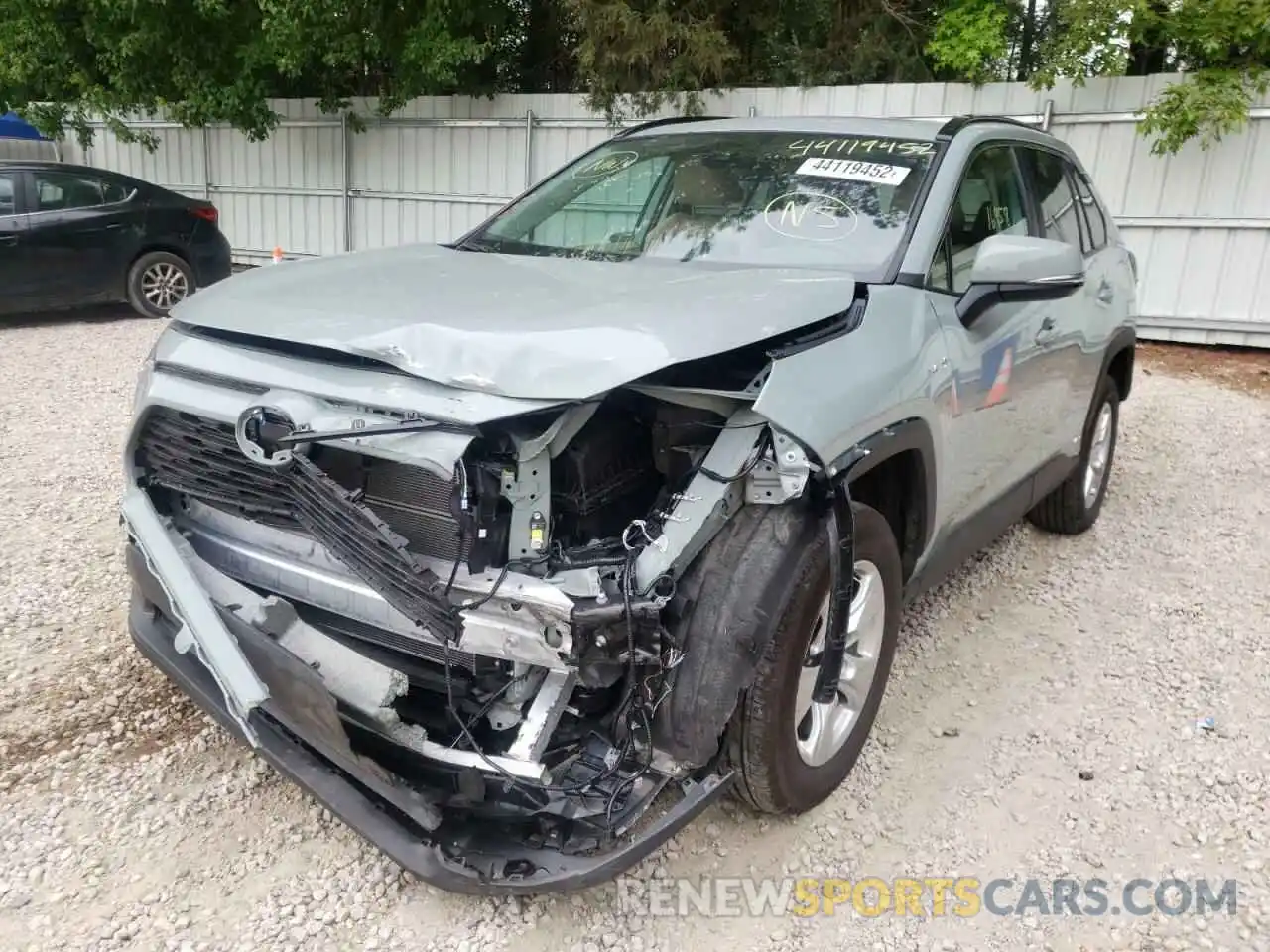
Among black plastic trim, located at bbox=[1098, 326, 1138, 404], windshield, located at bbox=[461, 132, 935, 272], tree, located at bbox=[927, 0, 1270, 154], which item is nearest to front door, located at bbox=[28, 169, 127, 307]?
windshield, located at bbox=[461, 132, 935, 272]

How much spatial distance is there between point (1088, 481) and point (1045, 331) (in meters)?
1.54

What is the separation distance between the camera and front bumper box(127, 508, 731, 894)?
2283 mm

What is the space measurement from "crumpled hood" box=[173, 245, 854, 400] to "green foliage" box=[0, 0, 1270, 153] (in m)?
7.22

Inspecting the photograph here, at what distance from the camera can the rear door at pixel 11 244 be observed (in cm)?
930

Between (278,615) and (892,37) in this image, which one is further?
(892,37)

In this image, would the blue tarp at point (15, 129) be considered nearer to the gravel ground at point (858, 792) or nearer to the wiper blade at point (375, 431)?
the gravel ground at point (858, 792)

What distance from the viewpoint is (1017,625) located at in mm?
4234

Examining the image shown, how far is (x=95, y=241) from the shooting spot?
9.85m

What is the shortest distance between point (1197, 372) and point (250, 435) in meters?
8.61

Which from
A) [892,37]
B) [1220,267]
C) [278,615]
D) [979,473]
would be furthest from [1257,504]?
[892,37]

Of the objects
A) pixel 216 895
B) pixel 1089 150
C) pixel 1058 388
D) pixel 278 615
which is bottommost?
pixel 216 895

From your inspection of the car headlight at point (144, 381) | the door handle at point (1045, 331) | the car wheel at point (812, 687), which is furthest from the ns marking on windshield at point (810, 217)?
the car headlight at point (144, 381)

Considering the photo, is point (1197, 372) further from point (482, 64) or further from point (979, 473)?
point (482, 64)

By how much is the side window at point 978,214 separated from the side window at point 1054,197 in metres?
0.22
